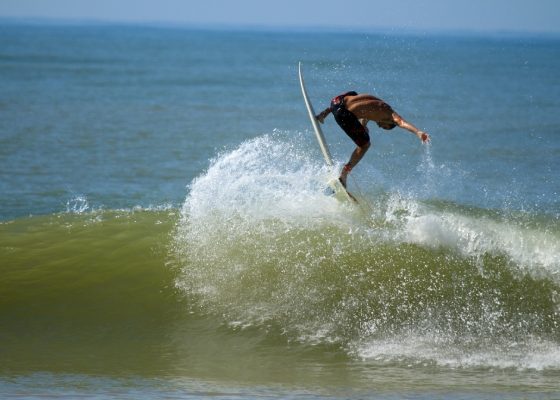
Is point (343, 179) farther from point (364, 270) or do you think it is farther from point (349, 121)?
point (364, 270)

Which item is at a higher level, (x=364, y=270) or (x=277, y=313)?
(x=364, y=270)

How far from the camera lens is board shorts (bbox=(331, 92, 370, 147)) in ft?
33.0

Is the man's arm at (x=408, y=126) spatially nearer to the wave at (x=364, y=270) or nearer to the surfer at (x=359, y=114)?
the surfer at (x=359, y=114)

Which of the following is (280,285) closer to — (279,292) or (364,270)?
(279,292)

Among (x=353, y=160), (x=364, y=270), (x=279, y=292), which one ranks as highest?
(x=353, y=160)

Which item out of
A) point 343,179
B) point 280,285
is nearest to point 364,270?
point 280,285

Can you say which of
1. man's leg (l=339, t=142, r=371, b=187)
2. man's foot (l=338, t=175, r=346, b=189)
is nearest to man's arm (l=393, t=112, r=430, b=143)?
man's leg (l=339, t=142, r=371, b=187)

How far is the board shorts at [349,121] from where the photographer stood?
1007cm

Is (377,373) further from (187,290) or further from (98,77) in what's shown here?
(98,77)

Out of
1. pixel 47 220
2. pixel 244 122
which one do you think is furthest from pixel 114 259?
pixel 244 122

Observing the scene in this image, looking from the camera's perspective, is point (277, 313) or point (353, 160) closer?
point (277, 313)

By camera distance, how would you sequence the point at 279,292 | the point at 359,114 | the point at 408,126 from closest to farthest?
the point at 279,292 → the point at 408,126 → the point at 359,114

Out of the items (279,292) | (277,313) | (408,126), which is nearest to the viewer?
(277,313)

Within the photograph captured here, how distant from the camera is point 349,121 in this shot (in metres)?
10.1
